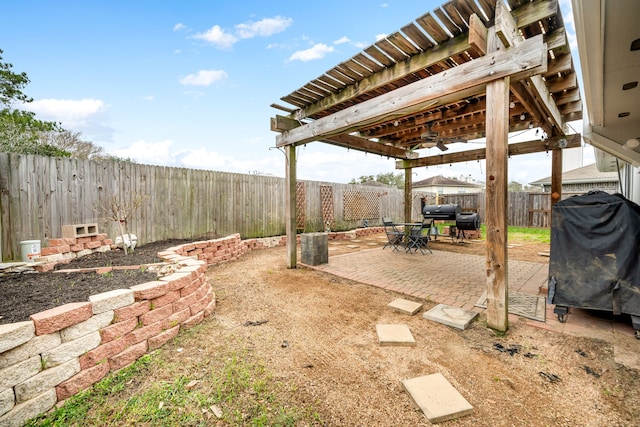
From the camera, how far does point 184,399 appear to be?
1451 mm

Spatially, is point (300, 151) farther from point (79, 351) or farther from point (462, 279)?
point (79, 351)

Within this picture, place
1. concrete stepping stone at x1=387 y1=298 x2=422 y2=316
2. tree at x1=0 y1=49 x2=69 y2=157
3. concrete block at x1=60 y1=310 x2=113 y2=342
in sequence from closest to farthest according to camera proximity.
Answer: concrete block at x1=60 y1=310 x2=113 y2=342 → concrete stepping stone at x1=387 y1=298 x2=422 y2=316 → tree at x1=0 y1=49 x2=69 y2=157

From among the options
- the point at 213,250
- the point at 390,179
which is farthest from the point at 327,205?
the point at 390,179

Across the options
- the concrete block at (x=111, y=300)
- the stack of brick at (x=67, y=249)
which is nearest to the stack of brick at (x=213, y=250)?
the stack of brick at (x=67, y=249)

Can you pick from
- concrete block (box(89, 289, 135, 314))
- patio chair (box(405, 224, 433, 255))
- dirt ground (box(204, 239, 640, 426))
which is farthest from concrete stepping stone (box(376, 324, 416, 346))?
patio chair (box(405, 224, 433, 255))

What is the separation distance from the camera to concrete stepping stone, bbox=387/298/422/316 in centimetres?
267

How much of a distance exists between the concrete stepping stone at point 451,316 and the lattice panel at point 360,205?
678 cm

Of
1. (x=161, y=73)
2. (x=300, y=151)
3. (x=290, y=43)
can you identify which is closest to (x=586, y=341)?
(x=300, y=151)

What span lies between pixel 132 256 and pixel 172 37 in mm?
5948

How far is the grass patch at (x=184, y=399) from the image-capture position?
1.31 metres

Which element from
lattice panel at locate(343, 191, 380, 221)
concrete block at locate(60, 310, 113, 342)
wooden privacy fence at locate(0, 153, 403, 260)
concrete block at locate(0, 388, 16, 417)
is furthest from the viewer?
lattice panel at locate(343, 191, 380, 221)

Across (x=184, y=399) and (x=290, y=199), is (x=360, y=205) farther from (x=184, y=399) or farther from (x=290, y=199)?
(x=184, y=399)

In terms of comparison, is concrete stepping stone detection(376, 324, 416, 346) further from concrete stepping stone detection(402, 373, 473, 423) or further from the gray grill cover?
the gray grill cover

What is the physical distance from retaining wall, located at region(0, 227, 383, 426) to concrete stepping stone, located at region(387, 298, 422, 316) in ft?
6.81
